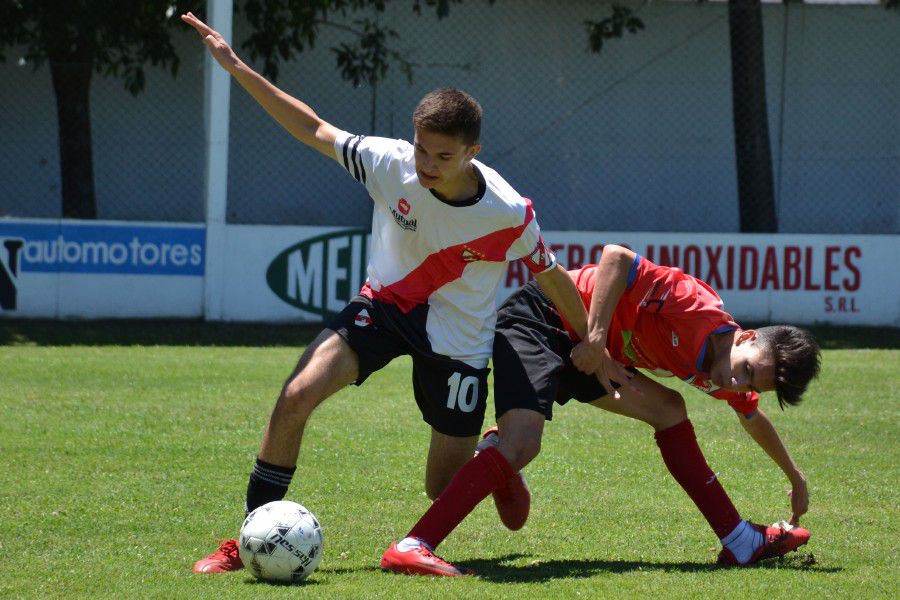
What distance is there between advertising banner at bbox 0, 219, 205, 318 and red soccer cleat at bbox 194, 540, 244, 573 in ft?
26.3

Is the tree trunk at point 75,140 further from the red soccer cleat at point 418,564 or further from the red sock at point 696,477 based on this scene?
the red soccer cleat at point 418,564

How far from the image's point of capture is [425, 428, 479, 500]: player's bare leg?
4.64 m

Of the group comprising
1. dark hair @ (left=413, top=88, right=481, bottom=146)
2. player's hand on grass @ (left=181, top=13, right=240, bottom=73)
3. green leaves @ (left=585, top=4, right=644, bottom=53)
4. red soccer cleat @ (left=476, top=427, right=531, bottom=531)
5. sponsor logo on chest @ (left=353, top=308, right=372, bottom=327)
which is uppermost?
green leaves @ (left=585, top=4, right=644, bottom=53)

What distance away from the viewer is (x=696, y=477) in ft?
15.3

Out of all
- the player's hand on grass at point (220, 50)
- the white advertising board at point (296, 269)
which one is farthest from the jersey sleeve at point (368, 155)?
the white advertising board at point (296, 269)

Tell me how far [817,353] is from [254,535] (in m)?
2.09

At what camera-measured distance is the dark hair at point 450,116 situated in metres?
4.09

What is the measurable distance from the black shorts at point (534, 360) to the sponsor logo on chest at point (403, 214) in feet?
1.88

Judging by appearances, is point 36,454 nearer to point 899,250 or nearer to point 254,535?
point 254,535

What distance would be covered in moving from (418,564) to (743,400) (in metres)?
1.39

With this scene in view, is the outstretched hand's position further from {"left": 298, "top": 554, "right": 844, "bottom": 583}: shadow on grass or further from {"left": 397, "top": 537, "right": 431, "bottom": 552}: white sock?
{"left": 397, "top": 537, "right": 431, "bottom": 552}: white sock

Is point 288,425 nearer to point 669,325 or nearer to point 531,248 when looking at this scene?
point 531,248

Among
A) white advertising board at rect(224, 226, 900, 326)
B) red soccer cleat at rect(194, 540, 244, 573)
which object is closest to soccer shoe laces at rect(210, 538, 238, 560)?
red soccer cleat at rect(194, 540, 244, 573)

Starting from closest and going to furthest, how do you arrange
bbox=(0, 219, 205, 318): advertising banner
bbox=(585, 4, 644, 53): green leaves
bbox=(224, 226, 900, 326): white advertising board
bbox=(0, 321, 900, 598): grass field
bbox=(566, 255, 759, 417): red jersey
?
bbox=(0, 321, 900, 598): grass field, bbox=(566, 255, 759, 417): red jersey, bbox=(0, 219, 205, 318): advertising banner, bbox=(224, 226, 900, 326): white advertising board, bbox=(585, 4, 644, 53): green leaves
